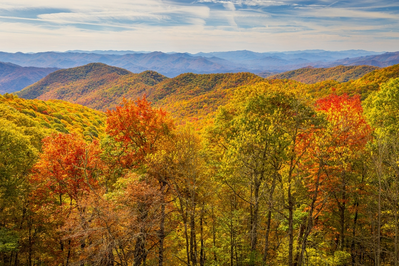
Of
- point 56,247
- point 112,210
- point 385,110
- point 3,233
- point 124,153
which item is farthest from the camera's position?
point 385,110

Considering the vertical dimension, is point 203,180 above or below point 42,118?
above

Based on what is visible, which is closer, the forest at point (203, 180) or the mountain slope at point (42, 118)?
the forest at point (203, 180)

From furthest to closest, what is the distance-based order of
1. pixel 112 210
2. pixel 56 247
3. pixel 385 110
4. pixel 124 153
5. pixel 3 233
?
pixel 385 110 < pixel 56 247 < pixel 124 153 < pixel 3 233 < pixel 112 210

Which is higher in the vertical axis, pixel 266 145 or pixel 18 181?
pixel 266 145

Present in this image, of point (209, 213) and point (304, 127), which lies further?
point (209, 213)

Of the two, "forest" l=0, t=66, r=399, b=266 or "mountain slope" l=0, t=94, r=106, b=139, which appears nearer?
"forest" l=0, t=66, r=399, b=266

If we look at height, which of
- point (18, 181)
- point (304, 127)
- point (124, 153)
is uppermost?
point (304, 127)

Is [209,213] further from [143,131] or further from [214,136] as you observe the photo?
[143,131]

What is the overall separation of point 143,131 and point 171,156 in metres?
3.51

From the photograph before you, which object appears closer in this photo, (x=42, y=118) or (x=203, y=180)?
(x=203, y=180)

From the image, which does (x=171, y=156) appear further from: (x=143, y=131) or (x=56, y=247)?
(x=56, y=247)

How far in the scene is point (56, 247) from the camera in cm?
1986

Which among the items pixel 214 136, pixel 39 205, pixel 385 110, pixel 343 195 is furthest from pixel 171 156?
pixel 385 110

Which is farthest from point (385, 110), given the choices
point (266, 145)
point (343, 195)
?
point (266, 145)
